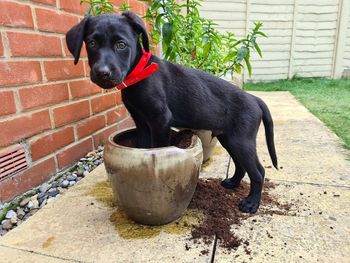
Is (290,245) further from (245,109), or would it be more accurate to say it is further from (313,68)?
(313,68)

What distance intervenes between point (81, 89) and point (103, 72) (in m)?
1.40

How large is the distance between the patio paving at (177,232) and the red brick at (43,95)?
679 mm

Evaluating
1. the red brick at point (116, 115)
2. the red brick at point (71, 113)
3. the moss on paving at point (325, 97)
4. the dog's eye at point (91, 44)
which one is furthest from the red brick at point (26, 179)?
the moss on paving at point (325, 97)

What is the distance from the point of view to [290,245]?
1620 millimetres

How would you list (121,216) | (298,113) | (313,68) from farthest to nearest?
(313,68)
(298,113)
(121,216)

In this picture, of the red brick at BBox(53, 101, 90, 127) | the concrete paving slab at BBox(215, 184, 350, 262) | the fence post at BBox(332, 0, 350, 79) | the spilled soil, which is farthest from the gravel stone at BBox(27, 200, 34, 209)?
the fence post at BBox(332, 0, 350, 79)

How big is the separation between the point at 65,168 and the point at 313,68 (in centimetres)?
812

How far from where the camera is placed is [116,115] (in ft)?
11.1

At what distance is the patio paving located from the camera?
1550 mm

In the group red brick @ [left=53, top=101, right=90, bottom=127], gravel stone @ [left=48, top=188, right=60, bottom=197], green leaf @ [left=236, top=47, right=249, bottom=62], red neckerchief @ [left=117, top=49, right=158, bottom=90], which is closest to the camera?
red neckerchief @ [left=117, top=49, right=158, bottom=90]

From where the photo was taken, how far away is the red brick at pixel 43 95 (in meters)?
2.12

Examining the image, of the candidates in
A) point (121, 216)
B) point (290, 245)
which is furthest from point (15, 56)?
point (290, 245)

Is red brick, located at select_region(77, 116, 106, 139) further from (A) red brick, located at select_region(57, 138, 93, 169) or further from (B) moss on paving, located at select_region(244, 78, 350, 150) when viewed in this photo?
(B) moss on paving, located at select_region(244, 78, 350, 150)

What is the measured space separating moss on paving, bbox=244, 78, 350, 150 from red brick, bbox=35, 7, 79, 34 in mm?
2905
